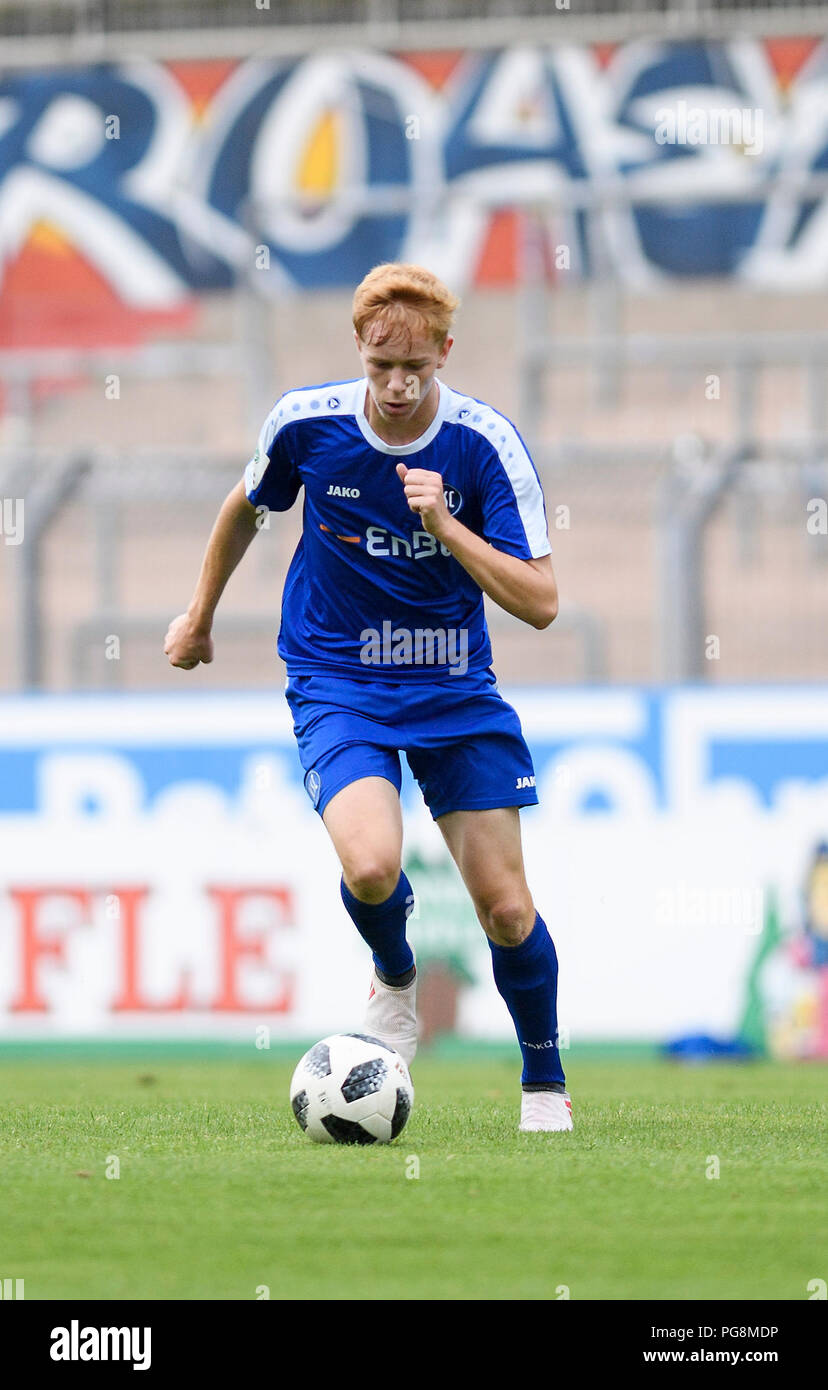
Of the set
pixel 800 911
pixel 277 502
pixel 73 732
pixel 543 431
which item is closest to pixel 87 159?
pixel 543 431

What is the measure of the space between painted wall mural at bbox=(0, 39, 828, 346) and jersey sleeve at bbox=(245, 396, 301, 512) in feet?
38.7

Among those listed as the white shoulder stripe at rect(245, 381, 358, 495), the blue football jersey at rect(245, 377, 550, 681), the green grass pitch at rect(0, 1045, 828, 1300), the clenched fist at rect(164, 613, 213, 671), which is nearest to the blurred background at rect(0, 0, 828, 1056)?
the green grass pitch at rect(0, 1045, 828, 1300)

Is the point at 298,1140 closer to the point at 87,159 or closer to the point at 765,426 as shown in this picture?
the point at 765,426

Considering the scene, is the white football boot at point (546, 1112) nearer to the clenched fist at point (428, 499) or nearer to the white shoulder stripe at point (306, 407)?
the clenched fist at point (428, 499)

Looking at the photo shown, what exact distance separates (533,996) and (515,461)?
52.4 inches

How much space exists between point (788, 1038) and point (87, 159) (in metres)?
12.9

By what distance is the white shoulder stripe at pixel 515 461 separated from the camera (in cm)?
522

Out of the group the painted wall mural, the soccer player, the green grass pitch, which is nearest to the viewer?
the green grass pitch

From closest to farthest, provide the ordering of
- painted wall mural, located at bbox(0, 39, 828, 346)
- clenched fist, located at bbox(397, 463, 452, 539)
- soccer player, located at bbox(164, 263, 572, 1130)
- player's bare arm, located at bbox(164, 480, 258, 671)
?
clenched fist, located at bbox(397, 463, 452, 539) → soccer player, located at bbox(164, 263, 572, 1130) → player's bare arm, located at bbox(164, 480, 258, 671) → painted wall mural, located at bbox(0, 39, 828, 346)

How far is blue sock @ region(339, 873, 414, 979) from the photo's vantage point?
211 inches

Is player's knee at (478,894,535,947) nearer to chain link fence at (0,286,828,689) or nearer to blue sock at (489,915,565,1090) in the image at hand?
blue sock at (489,915,565,1090)

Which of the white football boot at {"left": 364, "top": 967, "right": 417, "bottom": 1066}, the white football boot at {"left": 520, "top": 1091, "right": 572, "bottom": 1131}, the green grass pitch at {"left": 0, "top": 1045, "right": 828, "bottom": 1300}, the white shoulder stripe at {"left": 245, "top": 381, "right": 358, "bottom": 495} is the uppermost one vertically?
the white shoulder stripe at {"left": 245, "top": 381, "right": 358, "bottom": 495}
